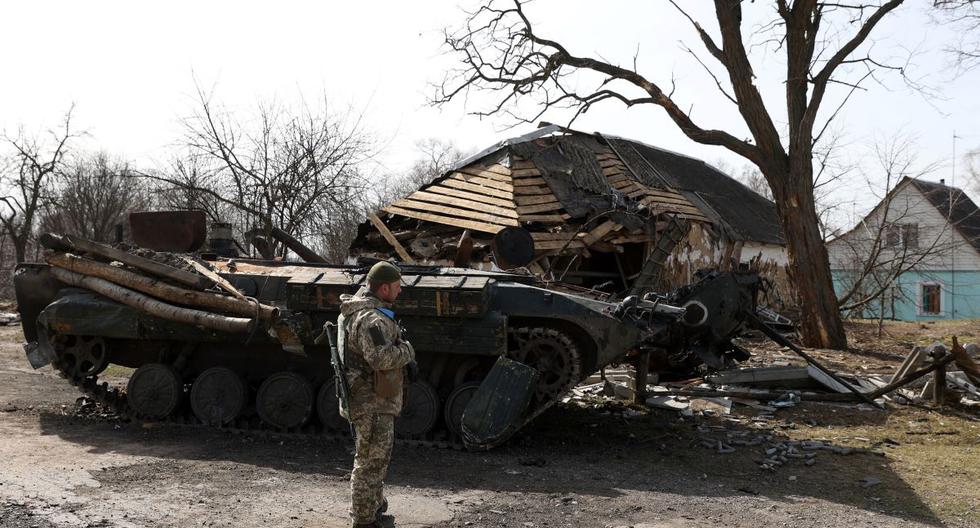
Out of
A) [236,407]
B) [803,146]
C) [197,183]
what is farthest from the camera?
[197,183]

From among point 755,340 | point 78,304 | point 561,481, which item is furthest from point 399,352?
point 755,340

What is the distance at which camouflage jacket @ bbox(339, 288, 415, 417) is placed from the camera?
562 cm

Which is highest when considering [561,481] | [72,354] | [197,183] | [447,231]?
[197,183]

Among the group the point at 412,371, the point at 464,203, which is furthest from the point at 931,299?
the point at 412,371

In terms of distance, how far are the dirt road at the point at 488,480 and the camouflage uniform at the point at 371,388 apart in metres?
0.51

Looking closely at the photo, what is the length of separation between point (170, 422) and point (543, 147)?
39.9ft

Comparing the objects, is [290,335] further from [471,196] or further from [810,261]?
[810,261]

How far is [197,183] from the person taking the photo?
23.3 metres

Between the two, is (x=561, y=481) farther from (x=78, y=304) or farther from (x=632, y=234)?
(x=632, y=234)

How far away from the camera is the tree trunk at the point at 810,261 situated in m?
A: 16.8

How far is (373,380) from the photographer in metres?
5.71

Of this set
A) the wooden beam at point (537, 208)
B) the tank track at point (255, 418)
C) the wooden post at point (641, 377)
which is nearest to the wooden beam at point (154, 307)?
the tank track at point (255, 418)

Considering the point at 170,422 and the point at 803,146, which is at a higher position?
the point at 803,146

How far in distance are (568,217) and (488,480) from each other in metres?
11.1
